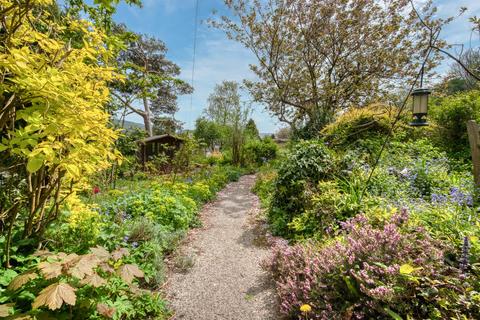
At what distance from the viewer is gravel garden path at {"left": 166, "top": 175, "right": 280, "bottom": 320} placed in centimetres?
236

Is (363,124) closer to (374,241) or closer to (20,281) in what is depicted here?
(374,241)

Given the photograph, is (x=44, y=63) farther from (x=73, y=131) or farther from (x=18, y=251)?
(x=18, y=251)

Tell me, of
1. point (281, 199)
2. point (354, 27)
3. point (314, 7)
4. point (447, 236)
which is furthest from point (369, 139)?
point (314, 7)

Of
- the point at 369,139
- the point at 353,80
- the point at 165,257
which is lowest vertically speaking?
the point at 165,257

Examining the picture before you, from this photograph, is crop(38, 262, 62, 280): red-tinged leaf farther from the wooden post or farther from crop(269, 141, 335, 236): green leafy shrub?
the wooden post

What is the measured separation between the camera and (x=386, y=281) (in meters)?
1.71

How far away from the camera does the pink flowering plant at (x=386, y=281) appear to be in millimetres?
1529

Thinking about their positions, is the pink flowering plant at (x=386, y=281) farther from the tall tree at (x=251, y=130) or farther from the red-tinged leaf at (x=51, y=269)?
the tall tree at (x=251, y=130)

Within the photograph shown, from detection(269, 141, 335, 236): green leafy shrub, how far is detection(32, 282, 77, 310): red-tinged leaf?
10.1 ft

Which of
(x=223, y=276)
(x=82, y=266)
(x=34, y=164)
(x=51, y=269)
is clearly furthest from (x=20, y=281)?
(x=223, y=276)

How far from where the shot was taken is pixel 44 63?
171 cm

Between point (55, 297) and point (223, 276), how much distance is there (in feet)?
6.21

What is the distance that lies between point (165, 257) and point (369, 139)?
5374mm

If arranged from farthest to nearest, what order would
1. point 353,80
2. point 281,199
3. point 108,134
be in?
point 353,80 < point 281,199 < point 108,134
